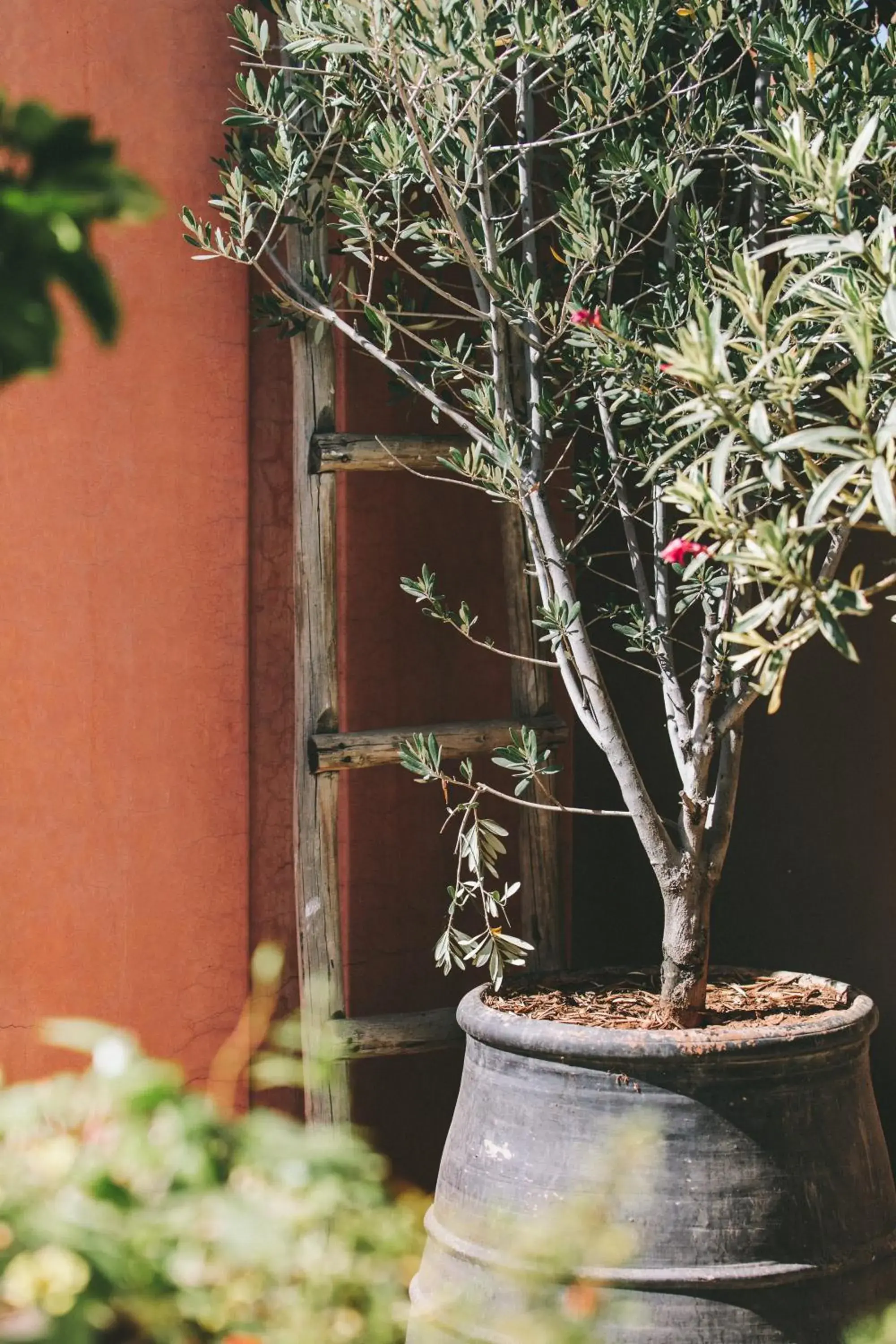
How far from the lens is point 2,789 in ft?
9.18

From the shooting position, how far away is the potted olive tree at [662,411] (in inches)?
75.4

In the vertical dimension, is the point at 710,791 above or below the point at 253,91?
below

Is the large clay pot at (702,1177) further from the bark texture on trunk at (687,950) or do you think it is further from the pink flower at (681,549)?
the pink flower at (681,549)

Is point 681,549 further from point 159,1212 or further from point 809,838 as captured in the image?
point 809,838

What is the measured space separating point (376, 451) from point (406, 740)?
59 centimetres

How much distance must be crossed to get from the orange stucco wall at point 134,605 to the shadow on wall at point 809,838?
3.02 ft

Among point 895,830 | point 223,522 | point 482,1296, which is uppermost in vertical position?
point 223,522

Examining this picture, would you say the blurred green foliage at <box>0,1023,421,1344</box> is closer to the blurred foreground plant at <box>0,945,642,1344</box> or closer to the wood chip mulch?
the blurred foreground plant at <box>0,945,642,1344</box>

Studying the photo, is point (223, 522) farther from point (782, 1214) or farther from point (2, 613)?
point (782, 1214)

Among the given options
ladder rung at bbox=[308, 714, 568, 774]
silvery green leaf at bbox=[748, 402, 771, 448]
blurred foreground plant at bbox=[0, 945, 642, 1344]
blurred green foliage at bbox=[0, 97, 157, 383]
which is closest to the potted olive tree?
silvery green leaf at bbox=[748, 402, 771, 448]

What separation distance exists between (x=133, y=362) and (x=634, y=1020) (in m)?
1.63

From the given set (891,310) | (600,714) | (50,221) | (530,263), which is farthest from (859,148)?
(50,221)

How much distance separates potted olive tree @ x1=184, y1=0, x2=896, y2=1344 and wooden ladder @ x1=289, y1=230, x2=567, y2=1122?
0.13m

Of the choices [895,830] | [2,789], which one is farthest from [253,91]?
[895,830]
